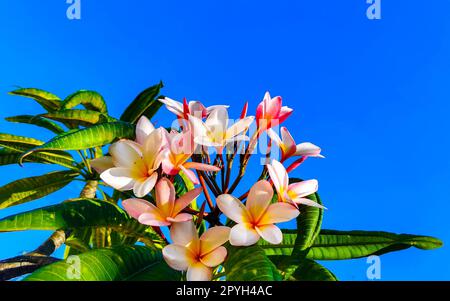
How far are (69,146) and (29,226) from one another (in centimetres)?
22

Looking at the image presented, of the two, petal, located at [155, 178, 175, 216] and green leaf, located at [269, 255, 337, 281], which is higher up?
petal, located at [155, 178, 175, 216]

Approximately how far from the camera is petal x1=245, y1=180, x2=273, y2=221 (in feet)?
3.53

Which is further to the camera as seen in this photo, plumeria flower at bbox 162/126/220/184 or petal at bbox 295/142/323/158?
petal at bbox 295/142/323/158

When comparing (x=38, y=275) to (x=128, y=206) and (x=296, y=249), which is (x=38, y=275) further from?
(x=296, y=249)

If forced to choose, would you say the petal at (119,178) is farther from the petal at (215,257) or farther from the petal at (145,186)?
the petal at (215,257)

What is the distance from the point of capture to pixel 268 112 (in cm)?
129

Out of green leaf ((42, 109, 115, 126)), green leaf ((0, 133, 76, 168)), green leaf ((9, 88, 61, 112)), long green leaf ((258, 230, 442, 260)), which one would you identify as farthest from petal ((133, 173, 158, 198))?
green leaf ((9, 88, 61, 112))

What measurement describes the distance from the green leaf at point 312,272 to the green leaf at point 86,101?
1294 millimetres

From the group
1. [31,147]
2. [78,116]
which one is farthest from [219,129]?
[31,147]

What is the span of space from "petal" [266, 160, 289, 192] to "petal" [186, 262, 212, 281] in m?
0.25

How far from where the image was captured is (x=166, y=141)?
1.12 meters

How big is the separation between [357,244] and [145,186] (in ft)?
2.49

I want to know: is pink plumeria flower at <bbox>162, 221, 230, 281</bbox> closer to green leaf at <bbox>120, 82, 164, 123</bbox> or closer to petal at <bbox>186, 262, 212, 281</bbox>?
petal at <bbox>186, 262, 212, 281</bbox>

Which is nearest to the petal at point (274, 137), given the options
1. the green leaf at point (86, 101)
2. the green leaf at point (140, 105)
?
the green leaf at point (86, 101)
